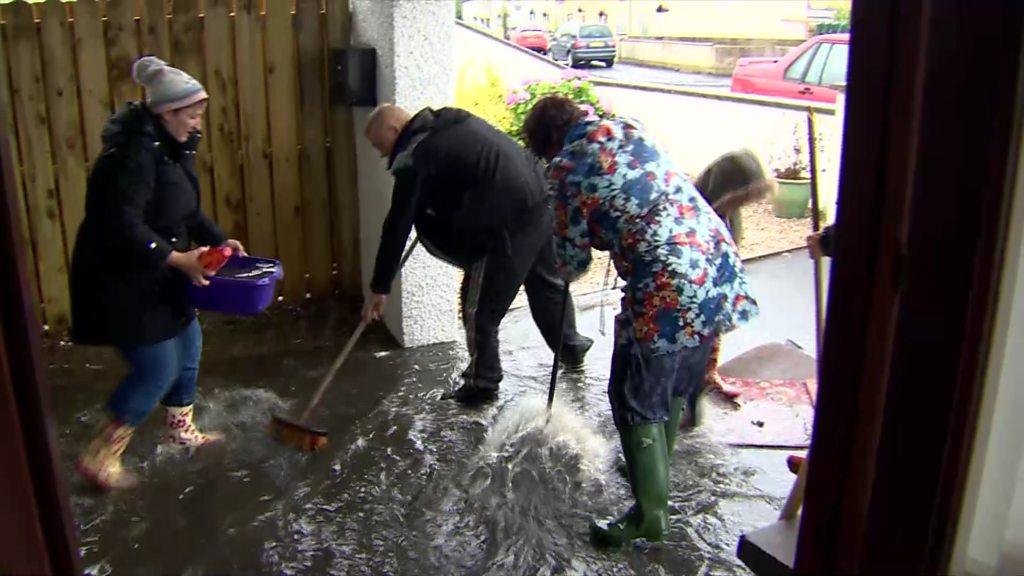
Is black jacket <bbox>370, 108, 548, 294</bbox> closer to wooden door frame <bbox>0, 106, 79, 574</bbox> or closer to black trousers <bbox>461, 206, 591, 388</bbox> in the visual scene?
black trousers <bbox>461, 206, 591, 388</bbox>

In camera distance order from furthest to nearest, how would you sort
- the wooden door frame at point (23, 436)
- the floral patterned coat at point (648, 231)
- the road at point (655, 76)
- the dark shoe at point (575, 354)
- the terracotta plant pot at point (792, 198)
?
the road at point (655, 76), the terracotta plant pot at point (792, 198), the dark shoe at point (575, 354), the floral patterned coat at point (648, 231), the wooden door frame at point (23, 436)

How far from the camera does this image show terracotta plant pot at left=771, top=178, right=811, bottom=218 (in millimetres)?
8008

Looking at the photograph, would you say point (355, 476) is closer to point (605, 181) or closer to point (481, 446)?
point (481, 446)

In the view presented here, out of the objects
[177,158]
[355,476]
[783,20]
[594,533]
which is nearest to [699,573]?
[594,533]

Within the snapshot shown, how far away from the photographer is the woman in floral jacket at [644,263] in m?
2.94

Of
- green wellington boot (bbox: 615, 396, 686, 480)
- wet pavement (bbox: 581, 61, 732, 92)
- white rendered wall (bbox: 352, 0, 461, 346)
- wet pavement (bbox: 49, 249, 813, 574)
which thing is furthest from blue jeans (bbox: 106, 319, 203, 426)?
wet pavement (bbox: 581, 61, 732, 92)

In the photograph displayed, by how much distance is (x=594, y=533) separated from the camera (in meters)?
3.19

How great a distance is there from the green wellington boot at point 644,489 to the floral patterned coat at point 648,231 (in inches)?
12.7

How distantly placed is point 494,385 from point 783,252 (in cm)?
361

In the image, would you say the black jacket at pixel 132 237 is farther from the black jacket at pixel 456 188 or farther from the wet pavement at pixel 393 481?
the black jacket at pixel 456 188

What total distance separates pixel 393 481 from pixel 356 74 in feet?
7.41

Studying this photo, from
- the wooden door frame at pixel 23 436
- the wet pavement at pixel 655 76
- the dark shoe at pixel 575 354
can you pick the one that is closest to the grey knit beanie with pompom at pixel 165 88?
the wooden door frame at pixel 23 436

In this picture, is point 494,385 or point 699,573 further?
point 494,385

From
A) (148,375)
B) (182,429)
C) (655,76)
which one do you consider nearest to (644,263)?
(148,375)
